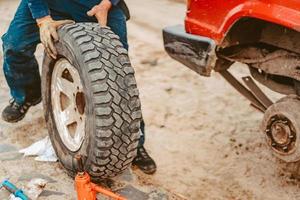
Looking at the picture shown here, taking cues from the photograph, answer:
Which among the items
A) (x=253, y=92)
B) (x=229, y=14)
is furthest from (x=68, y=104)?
(x=253, y=92)

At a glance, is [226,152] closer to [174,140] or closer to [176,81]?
[174,140]

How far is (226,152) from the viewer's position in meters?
3.76

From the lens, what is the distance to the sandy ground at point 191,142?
3.25 meters

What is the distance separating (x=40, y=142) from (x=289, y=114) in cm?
178

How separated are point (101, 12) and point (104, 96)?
72cm

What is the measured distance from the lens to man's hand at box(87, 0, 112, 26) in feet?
9.78

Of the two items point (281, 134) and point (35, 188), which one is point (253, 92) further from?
point (35, 188)

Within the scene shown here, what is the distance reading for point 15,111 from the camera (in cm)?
386

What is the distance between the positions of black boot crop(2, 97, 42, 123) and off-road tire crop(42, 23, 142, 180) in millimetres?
1219

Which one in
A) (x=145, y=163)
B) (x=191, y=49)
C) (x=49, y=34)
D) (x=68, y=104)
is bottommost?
(x=145, y=163)

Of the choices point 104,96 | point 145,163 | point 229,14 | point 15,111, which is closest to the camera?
point 104,96

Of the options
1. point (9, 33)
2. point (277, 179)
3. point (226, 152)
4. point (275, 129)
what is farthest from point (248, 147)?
point (9, 33)

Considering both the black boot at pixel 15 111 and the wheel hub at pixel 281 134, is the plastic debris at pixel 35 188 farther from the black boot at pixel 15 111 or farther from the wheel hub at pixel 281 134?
the wheel hub at pixel 281 134

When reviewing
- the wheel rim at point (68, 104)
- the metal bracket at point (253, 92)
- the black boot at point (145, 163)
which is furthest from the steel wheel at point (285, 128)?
the wheel rim at point (68, 104)
